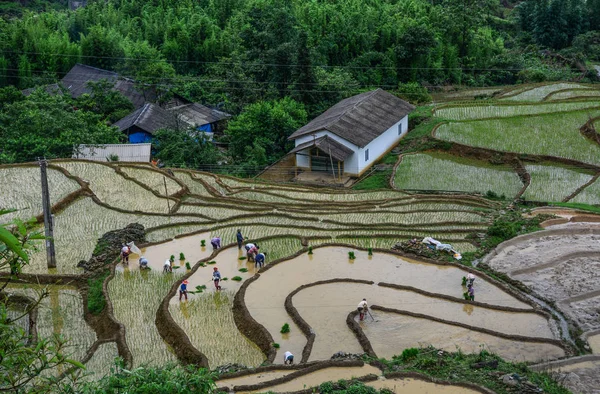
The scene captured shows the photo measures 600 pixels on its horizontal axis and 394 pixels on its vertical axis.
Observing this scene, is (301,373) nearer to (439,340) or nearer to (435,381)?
(435,381)

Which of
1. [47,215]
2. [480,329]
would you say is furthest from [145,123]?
[480,329]

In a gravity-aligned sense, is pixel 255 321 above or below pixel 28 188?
below

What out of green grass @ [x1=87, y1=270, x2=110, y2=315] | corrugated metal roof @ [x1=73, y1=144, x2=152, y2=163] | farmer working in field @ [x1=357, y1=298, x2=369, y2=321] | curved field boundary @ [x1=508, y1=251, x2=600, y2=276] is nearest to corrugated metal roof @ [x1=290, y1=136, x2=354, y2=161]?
corrugated metal roof @ [x1=73, y1=144, x2=152, y2=163]

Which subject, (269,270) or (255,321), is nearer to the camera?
(255,321)

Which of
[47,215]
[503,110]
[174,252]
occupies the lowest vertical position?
[174,252]

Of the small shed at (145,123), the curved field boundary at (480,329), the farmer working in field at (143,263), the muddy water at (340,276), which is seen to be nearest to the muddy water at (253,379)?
the muddy water at (340,276)

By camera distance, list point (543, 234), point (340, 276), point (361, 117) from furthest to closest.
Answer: point (361, 117)
point (543, 234)
point (340, 276)

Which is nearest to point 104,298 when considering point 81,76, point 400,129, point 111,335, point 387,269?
point 111,335
